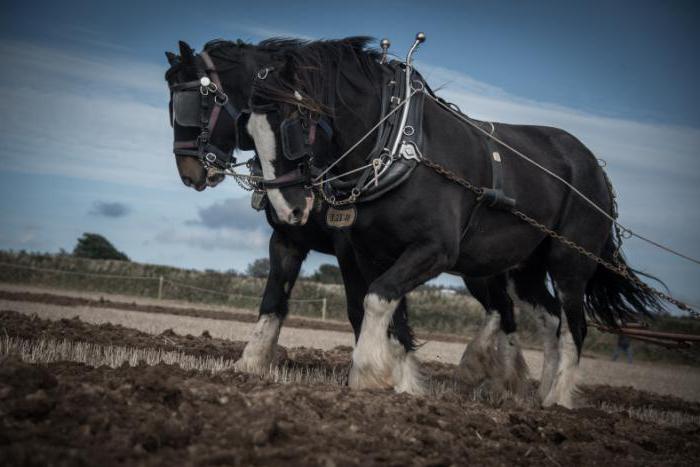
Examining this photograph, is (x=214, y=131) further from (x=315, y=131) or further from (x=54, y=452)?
(x=54, y=452)

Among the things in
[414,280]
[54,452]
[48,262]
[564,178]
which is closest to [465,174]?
[414,280]

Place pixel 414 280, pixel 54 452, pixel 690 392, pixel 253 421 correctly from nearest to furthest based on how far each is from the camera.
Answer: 1. pixel 54 452
2. pixel 253 421
3. pixel 414 280
4. pixel 690 392

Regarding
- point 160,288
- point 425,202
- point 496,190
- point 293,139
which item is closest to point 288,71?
point 293,139

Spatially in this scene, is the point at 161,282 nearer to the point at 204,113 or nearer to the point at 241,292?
the point at 241,292

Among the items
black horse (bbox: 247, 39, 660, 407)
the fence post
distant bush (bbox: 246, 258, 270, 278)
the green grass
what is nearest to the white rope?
black horse (bbox: 247, 39, 660, 407)

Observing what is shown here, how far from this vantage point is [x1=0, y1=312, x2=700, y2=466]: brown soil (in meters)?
3.67

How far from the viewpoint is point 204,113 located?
6.59 meters

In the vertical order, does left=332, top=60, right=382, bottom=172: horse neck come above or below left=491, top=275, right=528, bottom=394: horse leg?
above

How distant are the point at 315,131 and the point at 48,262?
106 ft

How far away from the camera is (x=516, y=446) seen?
4.88 meters

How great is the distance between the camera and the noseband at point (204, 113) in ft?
21.4

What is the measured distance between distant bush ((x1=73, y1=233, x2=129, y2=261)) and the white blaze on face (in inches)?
1991

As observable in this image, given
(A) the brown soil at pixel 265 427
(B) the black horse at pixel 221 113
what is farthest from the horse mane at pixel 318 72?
(A) the brown soil at pixel 265 427

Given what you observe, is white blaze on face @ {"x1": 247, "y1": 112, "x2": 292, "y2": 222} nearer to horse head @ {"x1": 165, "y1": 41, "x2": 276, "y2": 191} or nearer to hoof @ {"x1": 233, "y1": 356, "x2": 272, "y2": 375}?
horse head @ {"x1": 165, "y1": 41, "x2": 276, "y2": 191}
